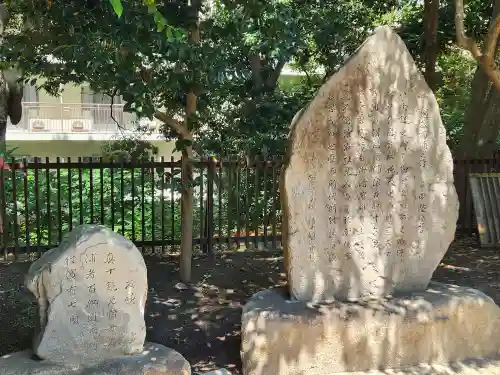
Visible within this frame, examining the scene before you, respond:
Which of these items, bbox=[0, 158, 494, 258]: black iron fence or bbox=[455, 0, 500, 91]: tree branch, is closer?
bbox=[455, 0, 500, 91]: tree branch

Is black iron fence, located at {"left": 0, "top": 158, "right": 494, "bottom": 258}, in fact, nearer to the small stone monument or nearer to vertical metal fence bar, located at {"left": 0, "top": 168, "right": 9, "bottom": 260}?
vertical metal fence bar, located at {"left": 0, "top": 168, "right": 9, "bottom": 260}

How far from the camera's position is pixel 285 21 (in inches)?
217

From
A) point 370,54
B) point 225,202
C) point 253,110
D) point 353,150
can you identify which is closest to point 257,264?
point 225,202

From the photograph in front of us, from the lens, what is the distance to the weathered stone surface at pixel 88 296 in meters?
3.75

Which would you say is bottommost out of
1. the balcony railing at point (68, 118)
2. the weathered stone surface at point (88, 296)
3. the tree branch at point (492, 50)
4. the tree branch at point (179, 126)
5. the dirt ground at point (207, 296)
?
the dirt ground at point (207, 296)

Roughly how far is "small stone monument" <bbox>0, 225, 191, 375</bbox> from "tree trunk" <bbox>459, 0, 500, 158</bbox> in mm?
7473

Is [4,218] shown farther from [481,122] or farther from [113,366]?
[481,122]

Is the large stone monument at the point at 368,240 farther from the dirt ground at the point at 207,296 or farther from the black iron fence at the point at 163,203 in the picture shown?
the black iron fence at the point at 163,203

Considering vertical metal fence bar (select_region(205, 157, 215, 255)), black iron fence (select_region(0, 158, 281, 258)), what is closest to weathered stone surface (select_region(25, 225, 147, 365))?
black iron fence (select_region(0, 158, 281, 258))

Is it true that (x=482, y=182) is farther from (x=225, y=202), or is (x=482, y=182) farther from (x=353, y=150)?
(x=353, y=150)

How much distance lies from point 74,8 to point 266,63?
5.20 metres

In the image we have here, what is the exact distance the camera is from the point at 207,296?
→ 625cm

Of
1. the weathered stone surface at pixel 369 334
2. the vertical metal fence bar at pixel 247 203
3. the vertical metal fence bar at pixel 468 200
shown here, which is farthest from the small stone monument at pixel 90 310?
the vertical metal fence bar at pixel 468 200

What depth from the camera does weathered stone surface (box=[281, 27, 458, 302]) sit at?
4.60 metres
